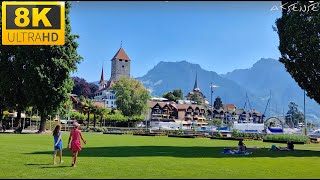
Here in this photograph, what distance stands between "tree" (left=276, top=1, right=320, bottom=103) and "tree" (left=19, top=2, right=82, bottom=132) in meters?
31.9

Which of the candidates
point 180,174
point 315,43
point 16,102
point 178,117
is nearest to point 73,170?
point 180,174

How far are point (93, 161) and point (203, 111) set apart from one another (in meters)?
147

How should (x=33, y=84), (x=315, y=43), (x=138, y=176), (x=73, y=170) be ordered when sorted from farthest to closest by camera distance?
(x=33, y=84) < (x=315, y=43) < (x=73, y=170) < (x=138, y=176)

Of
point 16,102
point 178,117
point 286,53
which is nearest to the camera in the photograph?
point 286,53

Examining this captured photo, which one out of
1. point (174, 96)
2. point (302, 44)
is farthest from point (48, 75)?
point (174, 96)

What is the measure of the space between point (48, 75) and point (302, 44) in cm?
3512

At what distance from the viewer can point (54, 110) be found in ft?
181

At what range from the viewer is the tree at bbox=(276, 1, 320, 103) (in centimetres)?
2781

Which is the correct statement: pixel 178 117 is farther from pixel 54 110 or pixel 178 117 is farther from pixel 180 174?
pixel 180 174

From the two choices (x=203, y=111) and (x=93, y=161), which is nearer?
(x=93, y=161)
